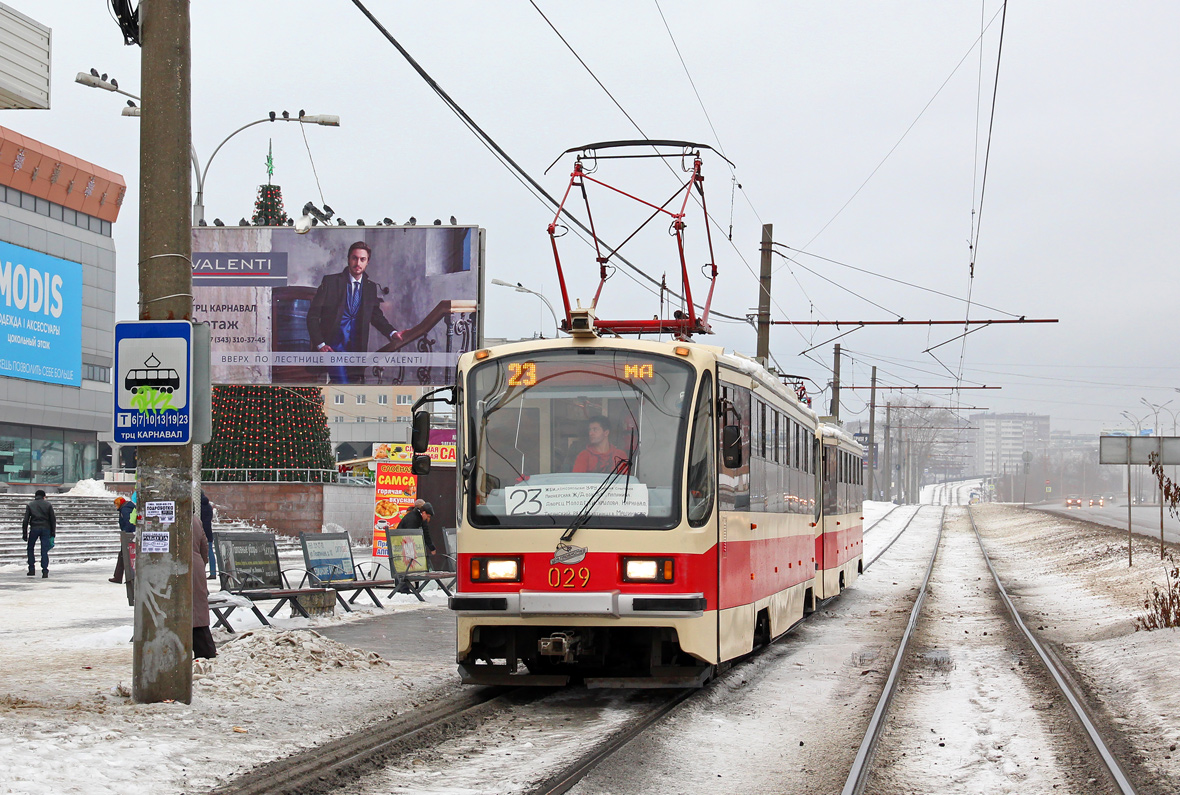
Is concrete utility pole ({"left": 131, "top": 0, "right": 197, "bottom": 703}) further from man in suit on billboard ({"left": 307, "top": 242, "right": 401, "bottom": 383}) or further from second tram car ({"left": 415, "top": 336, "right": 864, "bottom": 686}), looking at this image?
man in suit on billboard ({"left": 307, "top": 242, "right": 401, "bottom": 383})

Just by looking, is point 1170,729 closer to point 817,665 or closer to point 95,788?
point 817,665

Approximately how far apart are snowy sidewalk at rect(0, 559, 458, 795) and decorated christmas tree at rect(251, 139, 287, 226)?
19.9 m

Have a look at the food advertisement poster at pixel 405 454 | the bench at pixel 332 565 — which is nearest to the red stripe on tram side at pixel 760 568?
the bench at pixel 332 565

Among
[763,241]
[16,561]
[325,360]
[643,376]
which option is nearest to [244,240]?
[325,360]

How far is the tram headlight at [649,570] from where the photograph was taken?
→ 10.1 meters

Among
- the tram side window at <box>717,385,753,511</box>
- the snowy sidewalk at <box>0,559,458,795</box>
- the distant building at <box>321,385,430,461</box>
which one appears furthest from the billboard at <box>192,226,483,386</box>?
the distant building at <box>321,385,430,461</box>

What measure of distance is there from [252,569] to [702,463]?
6.72 metres

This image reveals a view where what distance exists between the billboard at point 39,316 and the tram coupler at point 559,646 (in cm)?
4053

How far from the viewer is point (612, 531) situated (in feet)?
33.6

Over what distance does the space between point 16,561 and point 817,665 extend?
20.8m

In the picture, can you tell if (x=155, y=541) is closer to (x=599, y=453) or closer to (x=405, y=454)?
(x=599, y=453)

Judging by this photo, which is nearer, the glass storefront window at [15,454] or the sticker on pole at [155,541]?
the sticker on pole at [155,541]

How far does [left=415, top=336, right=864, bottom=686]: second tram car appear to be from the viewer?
10.2m

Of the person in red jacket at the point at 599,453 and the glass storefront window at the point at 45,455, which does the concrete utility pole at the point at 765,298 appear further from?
the glass storefront window at the point at 45,455
